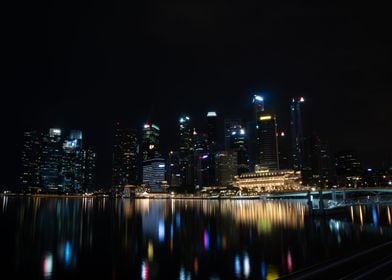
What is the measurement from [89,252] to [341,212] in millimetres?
69864

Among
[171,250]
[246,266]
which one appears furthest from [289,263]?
[171,250]

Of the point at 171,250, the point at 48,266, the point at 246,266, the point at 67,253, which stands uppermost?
the point at 67,253

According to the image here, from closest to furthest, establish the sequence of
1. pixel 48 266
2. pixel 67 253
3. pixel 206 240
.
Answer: pixel 48 266, pixel 67 253, pixel 206 240

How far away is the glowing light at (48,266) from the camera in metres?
28.9

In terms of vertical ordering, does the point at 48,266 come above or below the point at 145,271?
above

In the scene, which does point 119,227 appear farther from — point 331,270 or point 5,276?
point 331,270

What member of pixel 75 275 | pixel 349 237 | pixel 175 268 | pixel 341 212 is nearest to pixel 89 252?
pixel 75 275

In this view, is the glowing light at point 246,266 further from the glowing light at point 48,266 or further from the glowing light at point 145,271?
the glowing light at point 48,266

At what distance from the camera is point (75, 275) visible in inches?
1119

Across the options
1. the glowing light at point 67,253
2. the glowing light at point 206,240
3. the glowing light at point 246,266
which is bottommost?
the glowing light at point 246,266

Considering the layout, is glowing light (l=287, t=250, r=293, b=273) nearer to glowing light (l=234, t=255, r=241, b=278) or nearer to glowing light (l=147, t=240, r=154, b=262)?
glowing light (l=234, t=255, r=241, b=278)

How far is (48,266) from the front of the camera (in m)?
31.6

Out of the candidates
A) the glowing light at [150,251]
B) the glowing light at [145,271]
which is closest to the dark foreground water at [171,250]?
the glowing light at [145,271]

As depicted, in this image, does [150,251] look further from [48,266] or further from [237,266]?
[237,266]
